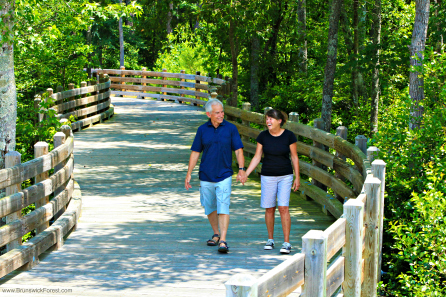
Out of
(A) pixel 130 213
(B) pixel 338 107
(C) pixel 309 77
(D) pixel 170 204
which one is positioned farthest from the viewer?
(B) pixel 338 107

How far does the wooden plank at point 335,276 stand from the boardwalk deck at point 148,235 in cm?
121

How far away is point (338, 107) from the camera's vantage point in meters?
20.6

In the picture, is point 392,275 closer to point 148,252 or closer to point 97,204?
point 148,252

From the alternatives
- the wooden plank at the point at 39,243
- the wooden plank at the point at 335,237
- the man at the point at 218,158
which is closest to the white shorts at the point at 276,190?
the man at the point at 218,158

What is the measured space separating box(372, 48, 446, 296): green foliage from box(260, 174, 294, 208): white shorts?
1.23 m

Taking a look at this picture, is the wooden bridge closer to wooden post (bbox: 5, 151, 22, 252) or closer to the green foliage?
wooden post (bbox: 5, 151, 22, 252)

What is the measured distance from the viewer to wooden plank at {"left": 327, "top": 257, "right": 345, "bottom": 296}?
4.60 m

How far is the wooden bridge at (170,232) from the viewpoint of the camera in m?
4.98

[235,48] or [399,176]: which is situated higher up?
[235,48]

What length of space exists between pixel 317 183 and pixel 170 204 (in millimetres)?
2408

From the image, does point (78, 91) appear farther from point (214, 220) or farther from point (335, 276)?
point (335, 276)

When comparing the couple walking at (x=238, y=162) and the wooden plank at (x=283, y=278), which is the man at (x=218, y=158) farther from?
the wooden plank at (x=283, y=278)

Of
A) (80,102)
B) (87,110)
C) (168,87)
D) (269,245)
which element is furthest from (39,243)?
(168,87)

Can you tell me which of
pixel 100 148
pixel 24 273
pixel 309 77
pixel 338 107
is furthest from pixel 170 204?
pixel 338 107
